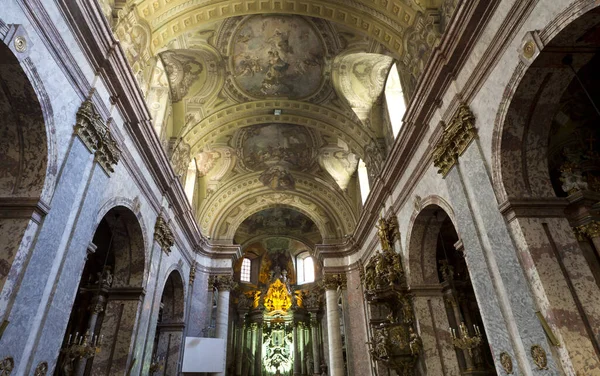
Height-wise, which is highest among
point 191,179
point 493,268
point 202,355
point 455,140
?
point 191,179

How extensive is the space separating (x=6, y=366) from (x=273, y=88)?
1029cm

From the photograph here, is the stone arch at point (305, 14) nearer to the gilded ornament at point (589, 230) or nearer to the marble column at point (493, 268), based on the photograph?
the marble column at point (493, 268)

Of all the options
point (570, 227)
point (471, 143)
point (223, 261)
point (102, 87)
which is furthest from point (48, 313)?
point (223, 261)

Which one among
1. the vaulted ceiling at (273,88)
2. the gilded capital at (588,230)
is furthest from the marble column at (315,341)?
the gilded capital at (588,230)

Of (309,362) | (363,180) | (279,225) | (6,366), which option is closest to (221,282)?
(363,180)

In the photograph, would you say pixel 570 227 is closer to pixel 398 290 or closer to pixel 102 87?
pixel 398 290

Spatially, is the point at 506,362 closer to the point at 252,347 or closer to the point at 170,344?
the point at 170,344

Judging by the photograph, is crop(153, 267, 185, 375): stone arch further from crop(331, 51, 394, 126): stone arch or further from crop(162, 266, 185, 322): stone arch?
crop(331, 51, 394, 126): stone arch

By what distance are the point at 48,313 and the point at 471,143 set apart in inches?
269

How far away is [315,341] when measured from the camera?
65.5 feet

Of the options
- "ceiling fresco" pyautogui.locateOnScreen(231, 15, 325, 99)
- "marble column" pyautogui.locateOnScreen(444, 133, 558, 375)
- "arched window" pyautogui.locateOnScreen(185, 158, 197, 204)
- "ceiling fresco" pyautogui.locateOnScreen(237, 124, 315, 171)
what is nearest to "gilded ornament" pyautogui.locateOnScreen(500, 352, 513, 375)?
"marble column" pyautogui.locateOnScreen(444, 133, 558, 375)

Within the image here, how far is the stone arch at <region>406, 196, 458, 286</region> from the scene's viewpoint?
8.95 metres

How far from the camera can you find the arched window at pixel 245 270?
22.9 meters

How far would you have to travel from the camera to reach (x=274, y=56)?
11.7 metres
